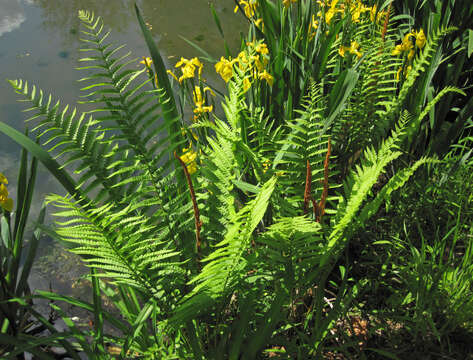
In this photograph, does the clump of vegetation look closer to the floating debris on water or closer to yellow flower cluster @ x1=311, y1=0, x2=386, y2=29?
yellow flower cluster @ x1=311, y1=0, x2=386, y2=29

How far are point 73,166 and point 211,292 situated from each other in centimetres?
178

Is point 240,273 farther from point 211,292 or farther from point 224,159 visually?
point 224,159

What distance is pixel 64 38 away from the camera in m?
3.67

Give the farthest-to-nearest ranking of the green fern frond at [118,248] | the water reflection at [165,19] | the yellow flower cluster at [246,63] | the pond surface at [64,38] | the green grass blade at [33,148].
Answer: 1. the water reflection at [165,19]
2. the pond surface at [64,38]
3. the yellow flower cluster at [246,63]
4. the green grass blade at [33,148]
5. the green fern frond at [118,248]

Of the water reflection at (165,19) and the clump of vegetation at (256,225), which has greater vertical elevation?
the water reflection at (165,19)

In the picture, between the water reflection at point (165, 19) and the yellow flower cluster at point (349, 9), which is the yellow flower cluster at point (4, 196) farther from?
the water reflection at point (165, 19)

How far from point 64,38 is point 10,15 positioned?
0.75 m

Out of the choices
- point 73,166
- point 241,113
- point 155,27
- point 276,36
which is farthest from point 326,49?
point 155,27

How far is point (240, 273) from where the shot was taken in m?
1.15

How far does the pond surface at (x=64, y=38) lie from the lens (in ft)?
9.52

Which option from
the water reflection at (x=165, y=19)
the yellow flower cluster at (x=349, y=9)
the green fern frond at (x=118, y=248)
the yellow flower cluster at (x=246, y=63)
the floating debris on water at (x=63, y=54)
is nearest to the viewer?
the green fern frond at (x=118, y=248)

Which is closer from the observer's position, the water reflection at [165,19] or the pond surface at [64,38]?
the pond surface at [64,38]

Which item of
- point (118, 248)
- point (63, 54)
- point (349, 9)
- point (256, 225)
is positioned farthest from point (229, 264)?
point (63, 54)

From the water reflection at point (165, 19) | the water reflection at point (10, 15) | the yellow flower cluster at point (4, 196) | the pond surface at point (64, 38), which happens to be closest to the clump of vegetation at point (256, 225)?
the yellow flower cluster at point (4, 196)
